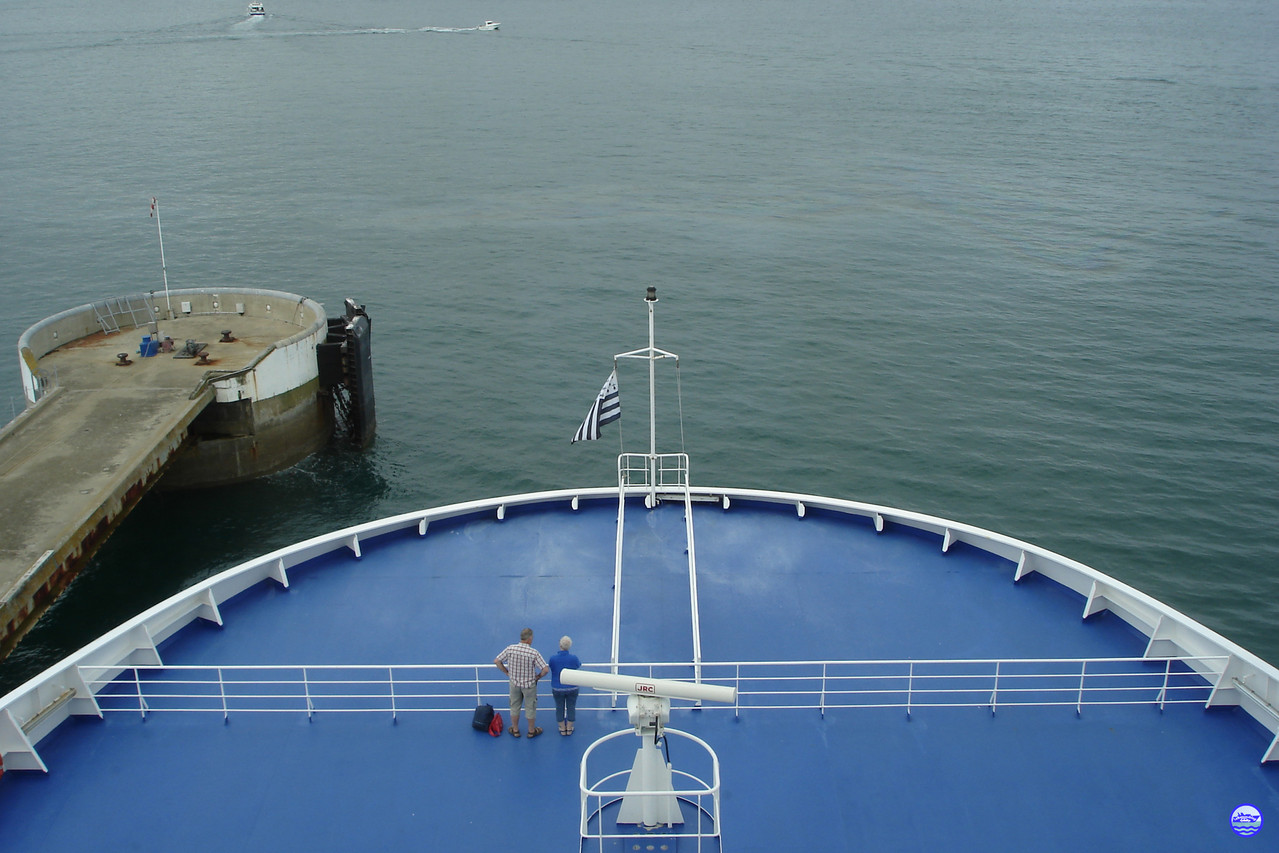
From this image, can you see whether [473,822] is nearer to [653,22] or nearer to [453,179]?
[453,179]

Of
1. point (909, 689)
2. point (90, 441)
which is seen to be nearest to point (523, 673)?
point (909, 689)

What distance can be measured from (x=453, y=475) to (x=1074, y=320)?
30909 millimetres

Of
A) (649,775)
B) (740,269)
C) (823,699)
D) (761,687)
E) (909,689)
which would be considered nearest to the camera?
(649,775)

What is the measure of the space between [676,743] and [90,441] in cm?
2319

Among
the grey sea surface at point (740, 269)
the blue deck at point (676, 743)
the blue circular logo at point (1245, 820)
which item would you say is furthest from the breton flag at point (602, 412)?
the grey sea surface at point (740, 269)

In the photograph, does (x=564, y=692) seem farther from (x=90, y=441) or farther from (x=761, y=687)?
(x=90, y=441)

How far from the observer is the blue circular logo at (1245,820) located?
12305 millimetres

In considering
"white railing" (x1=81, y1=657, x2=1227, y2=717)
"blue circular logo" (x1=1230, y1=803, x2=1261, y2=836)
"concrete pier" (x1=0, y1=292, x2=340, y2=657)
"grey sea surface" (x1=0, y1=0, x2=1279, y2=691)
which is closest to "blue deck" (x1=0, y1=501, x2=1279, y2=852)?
"blue circular logo" (x1=1230, y1=803, x2=1261, y2=836)

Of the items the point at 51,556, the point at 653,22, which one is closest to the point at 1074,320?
the point at 51,556

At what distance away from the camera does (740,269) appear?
185ft

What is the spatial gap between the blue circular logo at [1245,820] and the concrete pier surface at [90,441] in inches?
892

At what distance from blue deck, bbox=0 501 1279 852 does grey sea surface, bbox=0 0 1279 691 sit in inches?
603

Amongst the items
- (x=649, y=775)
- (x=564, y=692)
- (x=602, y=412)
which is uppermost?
(x=602, y=412)

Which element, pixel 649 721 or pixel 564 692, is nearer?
pixel 649 721
